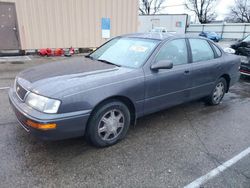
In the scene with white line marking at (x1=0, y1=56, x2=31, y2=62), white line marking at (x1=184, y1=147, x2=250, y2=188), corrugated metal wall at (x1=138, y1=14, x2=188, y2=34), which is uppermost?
corrugated metal wall at (x1=138, y1=14, x2=188, y2=34)

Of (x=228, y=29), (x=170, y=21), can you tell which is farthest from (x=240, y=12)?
(x=170, y=21)

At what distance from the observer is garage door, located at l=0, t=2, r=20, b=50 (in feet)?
28.9

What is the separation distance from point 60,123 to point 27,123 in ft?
1.31

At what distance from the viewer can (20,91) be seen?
8.96 ft

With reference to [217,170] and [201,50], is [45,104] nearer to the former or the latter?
[217,170]

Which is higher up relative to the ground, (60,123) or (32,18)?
(32,18)

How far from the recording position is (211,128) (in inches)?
141

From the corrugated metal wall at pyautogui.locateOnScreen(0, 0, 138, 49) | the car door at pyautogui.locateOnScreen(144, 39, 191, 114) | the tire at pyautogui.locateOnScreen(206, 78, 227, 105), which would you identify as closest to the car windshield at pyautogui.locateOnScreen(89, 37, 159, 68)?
the car door at pyautogui.locateOnScreen(144, 39, 191, 114)

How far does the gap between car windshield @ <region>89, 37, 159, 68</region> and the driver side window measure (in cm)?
17

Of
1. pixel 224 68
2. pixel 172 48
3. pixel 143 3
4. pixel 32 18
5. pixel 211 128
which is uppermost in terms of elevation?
pixel 143 3

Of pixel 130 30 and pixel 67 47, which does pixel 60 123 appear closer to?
pixel 67 47

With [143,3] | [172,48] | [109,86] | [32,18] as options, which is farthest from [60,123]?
[143,3]

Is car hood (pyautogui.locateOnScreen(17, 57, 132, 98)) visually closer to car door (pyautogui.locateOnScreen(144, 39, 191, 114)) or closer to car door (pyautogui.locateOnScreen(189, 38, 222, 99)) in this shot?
car door (pyautogui.locateOnScreen(144, 39, 191, 114))

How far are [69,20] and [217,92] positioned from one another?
828cm
